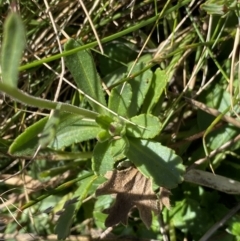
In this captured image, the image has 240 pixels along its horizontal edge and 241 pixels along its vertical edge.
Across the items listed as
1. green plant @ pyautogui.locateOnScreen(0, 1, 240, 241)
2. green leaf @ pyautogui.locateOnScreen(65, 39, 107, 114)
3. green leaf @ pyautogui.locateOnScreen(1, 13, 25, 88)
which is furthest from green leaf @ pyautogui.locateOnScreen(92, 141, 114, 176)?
green leaf @ pyautogui.locateOnScreen(1, 13, 25, 88)

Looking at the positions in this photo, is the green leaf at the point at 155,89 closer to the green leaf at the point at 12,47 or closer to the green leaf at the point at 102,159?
the green leaf at the point at 102,159

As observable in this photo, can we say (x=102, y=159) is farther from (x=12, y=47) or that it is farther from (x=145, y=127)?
(x=12, y=47)

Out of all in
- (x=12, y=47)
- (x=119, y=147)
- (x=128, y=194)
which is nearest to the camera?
(x=12, y=47)

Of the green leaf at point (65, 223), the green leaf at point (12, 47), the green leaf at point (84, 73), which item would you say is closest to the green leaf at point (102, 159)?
the green leaf at point (84, 73)

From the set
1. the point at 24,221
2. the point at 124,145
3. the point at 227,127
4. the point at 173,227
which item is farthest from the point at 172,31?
the point at 24,221

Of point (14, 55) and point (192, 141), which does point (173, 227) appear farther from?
point (14, 55)

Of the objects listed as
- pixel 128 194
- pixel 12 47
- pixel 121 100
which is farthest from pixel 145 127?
pixel 12 47
